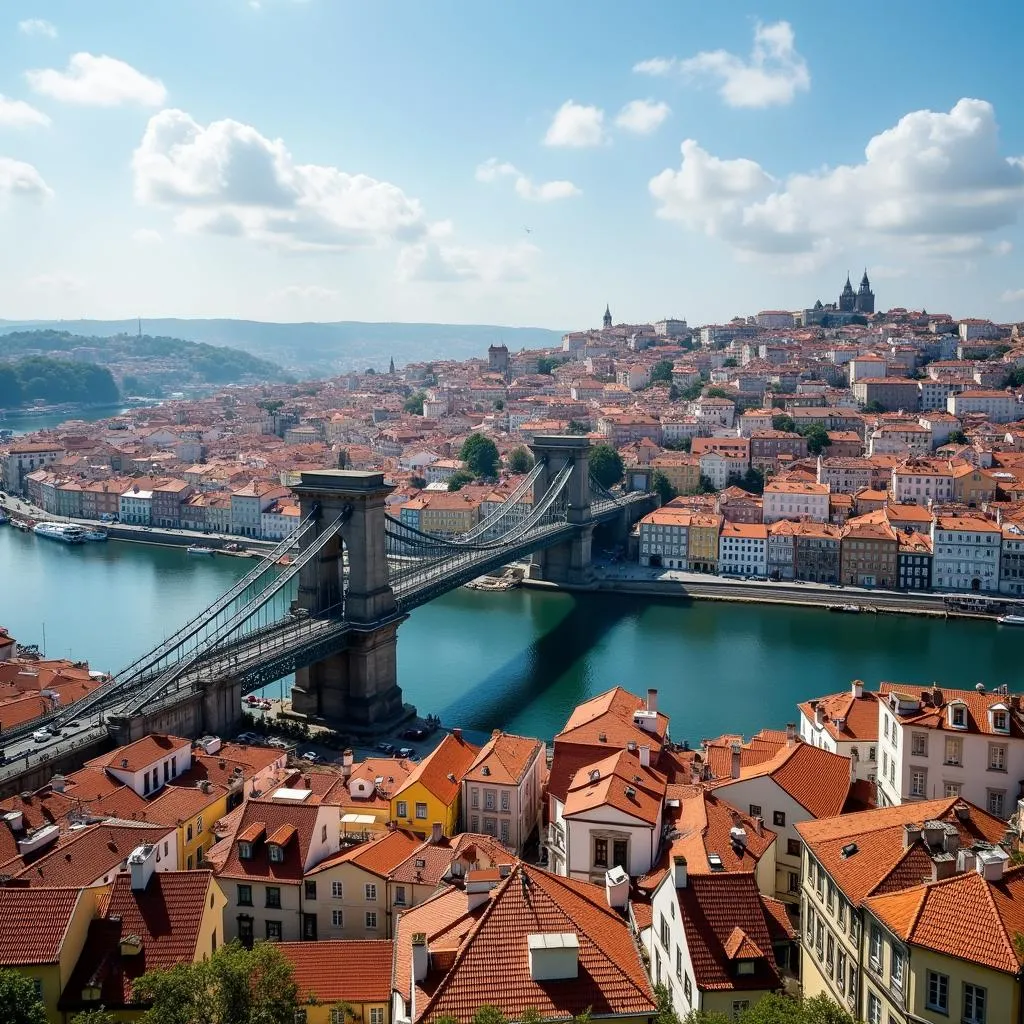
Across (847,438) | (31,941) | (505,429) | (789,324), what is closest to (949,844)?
(31,941)

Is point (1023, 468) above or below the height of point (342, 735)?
above

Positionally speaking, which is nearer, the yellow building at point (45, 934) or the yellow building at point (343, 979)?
the yellow building at point (45, 934)

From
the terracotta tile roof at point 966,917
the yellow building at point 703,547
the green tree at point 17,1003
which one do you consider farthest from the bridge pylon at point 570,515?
the green tree at point 17,1003

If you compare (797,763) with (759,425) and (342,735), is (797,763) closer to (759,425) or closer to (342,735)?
(342,735)

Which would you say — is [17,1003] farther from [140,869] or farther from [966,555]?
[966,555]

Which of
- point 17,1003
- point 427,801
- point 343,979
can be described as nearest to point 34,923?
point 17,1003

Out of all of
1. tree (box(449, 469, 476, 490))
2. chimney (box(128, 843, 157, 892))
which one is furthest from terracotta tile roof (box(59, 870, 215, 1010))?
tree (box(449, 469, 476, 490))

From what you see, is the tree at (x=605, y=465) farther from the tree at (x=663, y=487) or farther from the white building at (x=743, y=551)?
the white building at (x=743, y=551)
